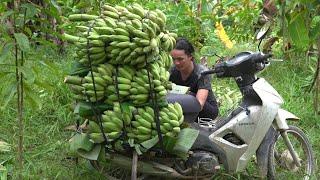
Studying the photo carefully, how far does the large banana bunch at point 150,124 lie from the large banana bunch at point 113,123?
5 centimetres

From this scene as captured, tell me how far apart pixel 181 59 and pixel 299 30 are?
1.01m

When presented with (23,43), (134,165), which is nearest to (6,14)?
(23,43)

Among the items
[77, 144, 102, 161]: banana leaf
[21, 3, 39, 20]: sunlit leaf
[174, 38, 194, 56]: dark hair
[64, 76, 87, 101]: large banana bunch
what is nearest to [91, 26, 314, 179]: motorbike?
[77, 144, 102, 161]: banana leaf

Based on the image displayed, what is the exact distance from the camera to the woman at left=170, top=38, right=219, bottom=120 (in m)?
4.50

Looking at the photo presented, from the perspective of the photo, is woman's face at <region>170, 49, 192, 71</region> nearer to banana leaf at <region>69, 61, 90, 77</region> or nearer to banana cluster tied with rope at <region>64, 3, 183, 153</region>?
banana cluster tied with rope at <region>64, 3, 183, 153</region>

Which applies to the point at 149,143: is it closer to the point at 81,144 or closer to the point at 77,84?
the point at 81,144

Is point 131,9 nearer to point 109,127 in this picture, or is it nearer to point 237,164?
point 109,127

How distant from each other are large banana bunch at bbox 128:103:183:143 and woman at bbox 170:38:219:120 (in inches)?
26.5

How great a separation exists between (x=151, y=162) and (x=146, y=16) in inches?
39.5

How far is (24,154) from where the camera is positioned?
471 cm

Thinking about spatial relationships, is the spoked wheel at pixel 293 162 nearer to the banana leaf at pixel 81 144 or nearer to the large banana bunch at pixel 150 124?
the large banana bunch at pixel 150 124

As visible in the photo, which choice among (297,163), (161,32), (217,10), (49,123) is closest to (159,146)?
(161,32)

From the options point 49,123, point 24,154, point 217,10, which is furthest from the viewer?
point 217,10

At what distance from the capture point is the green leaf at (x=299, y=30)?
379cm
